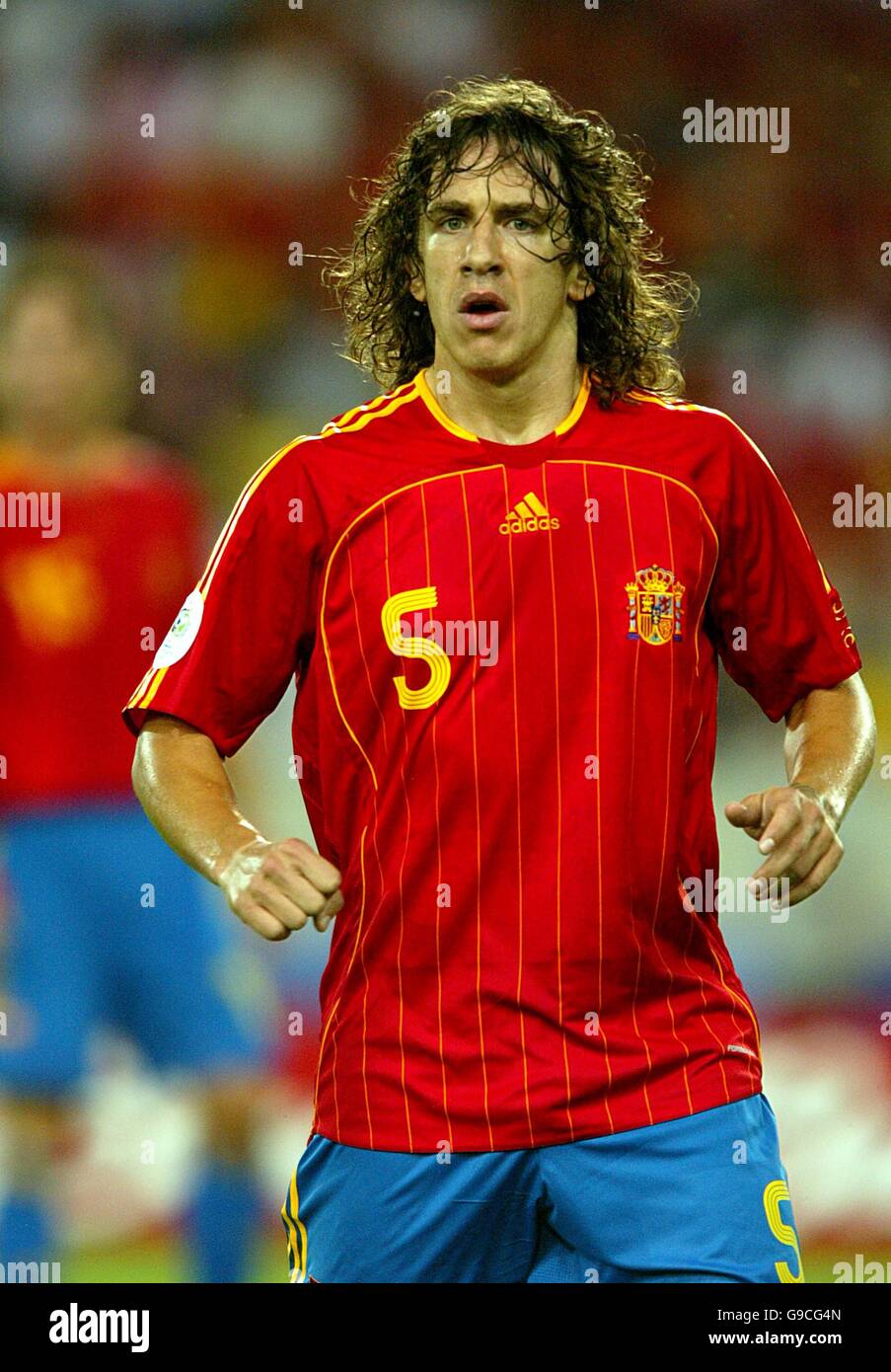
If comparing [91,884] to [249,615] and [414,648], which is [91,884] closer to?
[249,615]

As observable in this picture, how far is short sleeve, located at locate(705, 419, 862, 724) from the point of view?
2.62 meters

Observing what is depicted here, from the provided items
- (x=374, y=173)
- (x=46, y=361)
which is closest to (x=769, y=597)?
(x=46, y=361)

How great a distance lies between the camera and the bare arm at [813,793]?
2289mm

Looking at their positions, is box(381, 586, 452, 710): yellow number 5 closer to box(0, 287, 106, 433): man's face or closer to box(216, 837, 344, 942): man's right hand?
box(216, 837, 344, 942): man's right hand

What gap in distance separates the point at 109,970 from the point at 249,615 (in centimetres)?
219

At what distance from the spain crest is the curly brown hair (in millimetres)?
314

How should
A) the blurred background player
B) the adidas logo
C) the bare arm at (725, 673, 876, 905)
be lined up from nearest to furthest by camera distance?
the bare arm at (725, 673, 876, 905) < the adidas logo < the blurred background player

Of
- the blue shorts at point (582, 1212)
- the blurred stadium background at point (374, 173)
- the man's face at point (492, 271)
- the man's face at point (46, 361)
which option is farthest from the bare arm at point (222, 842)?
the blurred stadium background at point (374, 173)

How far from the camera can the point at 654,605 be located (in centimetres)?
249

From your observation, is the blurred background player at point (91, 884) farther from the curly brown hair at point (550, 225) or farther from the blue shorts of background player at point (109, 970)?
the curly brown hair at point (550, 225)

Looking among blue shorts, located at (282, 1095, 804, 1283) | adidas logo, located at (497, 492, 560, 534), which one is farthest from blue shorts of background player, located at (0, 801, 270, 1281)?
adidas logo, located at (497, 492, 560, 534)

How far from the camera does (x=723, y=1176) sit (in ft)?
7.77

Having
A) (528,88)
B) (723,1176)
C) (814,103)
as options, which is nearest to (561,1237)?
(723,1176)

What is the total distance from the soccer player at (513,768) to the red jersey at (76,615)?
1.98 metres
